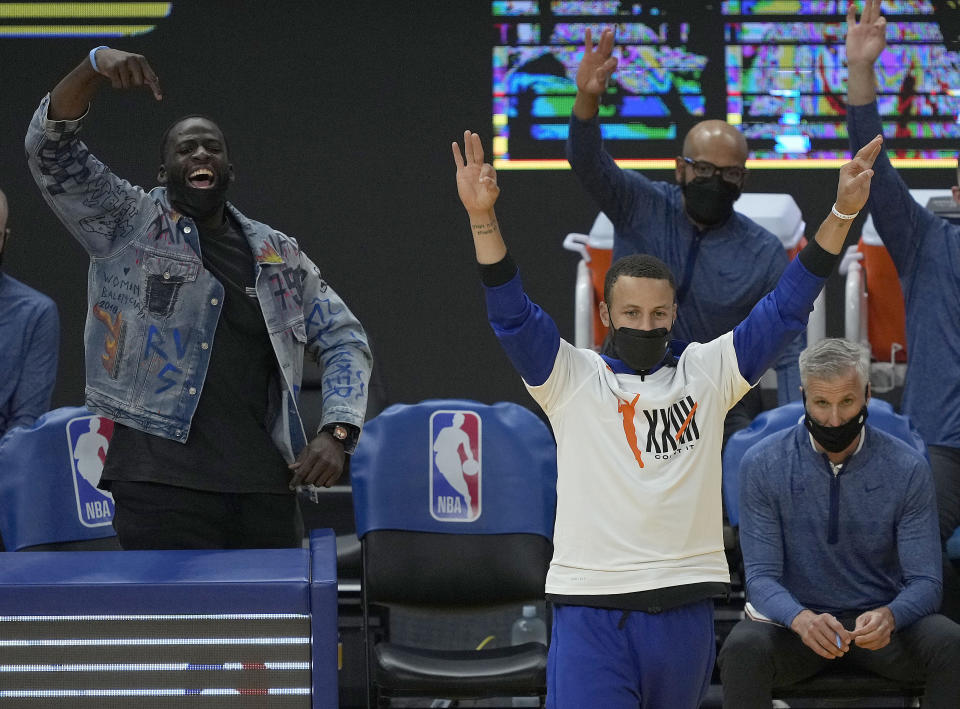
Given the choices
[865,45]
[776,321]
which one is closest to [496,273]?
[776,321]

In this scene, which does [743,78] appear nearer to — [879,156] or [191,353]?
[879,156]

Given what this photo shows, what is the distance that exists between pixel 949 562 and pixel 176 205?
2.33m

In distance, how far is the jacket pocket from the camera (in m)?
2.87

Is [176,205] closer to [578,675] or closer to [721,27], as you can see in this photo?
[578,675]

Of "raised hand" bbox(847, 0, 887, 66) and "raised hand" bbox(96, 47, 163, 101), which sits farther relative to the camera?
"raised hand" bbox(847, 0, 887, 66)

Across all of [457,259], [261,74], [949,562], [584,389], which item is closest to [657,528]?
[584,389]

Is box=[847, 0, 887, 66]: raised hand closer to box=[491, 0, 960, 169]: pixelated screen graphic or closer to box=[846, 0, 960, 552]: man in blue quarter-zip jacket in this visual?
box=[846, 0, 960, 552]: man in blue quarter-zip jacket

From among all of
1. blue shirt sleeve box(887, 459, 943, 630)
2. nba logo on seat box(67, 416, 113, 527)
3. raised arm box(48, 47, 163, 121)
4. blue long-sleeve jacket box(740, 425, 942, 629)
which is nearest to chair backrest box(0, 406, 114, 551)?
nba logo on seat box(67, 416, 113, 527)

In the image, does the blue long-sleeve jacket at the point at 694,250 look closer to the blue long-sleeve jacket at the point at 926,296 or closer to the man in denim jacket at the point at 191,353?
the blue long-sleeve jacket at the point at 926,296

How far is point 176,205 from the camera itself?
2.99m

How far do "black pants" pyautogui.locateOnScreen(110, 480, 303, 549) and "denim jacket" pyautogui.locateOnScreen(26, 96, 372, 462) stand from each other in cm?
12

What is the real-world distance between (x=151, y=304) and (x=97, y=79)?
Answer: 49 centimetres

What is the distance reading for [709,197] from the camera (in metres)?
3.86

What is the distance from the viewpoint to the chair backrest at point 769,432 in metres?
3.75
